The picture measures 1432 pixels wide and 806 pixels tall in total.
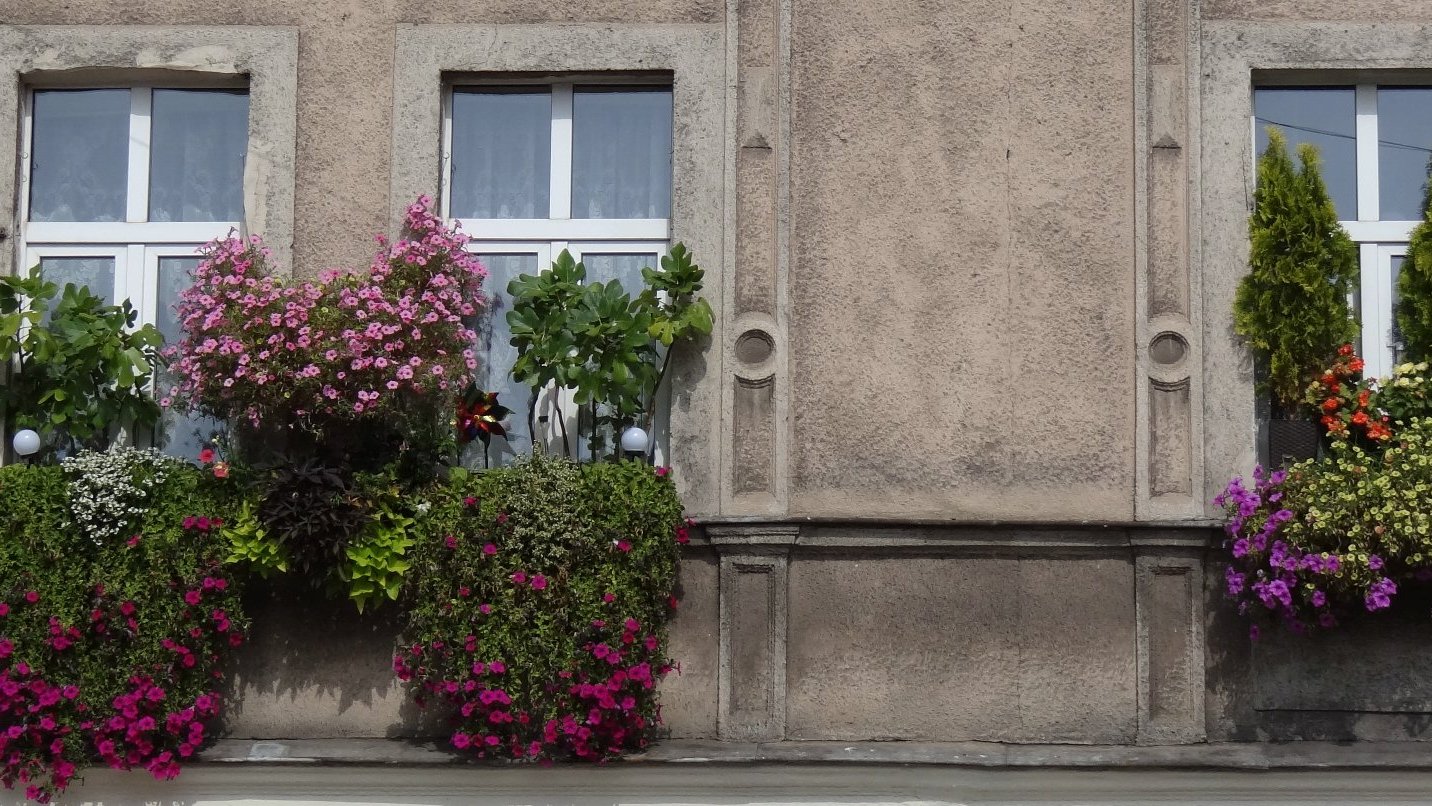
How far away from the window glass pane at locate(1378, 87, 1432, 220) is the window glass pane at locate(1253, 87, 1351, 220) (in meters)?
0.12

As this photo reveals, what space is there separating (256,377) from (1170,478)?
3554 millimetres

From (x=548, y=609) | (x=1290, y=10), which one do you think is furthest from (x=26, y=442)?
(x=1290, y=10)

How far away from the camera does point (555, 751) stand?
711cm

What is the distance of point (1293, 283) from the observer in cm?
727

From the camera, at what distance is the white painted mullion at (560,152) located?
7797mm

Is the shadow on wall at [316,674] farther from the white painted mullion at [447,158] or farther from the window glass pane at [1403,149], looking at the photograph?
the window glass pane at [1403,149]

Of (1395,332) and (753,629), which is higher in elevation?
(1395,332)

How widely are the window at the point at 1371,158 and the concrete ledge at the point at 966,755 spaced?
1.58 meters

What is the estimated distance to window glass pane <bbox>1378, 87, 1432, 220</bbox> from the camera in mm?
7652

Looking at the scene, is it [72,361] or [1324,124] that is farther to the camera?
[1324,124]

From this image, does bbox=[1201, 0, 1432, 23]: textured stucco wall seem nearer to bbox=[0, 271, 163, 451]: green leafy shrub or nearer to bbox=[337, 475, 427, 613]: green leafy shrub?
bbox=[337, 475, 427, 613]: green leafy shrub

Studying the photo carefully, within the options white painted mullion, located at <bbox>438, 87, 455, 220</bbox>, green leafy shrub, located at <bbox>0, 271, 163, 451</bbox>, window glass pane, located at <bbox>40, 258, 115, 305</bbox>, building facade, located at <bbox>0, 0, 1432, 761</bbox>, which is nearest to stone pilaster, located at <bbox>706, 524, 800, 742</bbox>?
building facade, located at <bbox>0, 0, 1432, 761</bbox>

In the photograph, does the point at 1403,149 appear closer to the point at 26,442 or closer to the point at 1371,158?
the point at 1371,158

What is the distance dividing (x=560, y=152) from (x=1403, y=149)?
348 centimetres
